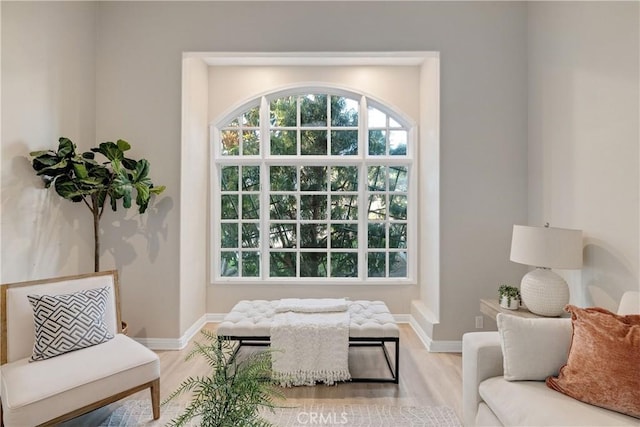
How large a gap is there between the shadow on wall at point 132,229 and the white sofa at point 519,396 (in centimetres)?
279

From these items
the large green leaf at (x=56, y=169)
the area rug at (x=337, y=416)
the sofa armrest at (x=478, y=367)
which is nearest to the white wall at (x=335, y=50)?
the large green leaf at (x=56, y=169)

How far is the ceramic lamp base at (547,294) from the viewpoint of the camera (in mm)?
2508

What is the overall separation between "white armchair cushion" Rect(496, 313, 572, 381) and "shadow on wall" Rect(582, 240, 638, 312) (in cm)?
77

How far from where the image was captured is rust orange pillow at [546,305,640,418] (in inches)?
59.6

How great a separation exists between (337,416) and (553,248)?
1815mm

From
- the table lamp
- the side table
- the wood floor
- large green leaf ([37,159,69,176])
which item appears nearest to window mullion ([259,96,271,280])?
the wood floor

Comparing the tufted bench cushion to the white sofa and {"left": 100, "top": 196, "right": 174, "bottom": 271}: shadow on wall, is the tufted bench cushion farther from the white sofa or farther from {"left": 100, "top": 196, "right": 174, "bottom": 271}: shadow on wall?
{"left": 100, "top": 196, "right": 174, "bottom": 271}: shadow on wall

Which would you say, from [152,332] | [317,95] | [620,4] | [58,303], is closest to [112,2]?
[317,95]

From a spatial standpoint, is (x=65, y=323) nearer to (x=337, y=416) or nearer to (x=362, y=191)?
(x=337, y=416)

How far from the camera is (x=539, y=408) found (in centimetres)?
155

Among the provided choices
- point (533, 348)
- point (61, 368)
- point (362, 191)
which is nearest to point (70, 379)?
point (61, 368)

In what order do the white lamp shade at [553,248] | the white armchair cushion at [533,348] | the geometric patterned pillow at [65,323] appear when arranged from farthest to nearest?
the white lamp shade at [553,248], the geometric patterned pillow at [65,323], the white armchair cushion at [533,348]

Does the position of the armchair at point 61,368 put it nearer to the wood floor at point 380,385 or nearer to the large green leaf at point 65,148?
the wood floor at point 380,385

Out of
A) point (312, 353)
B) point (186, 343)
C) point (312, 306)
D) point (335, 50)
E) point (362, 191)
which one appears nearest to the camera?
point (312, 353)
